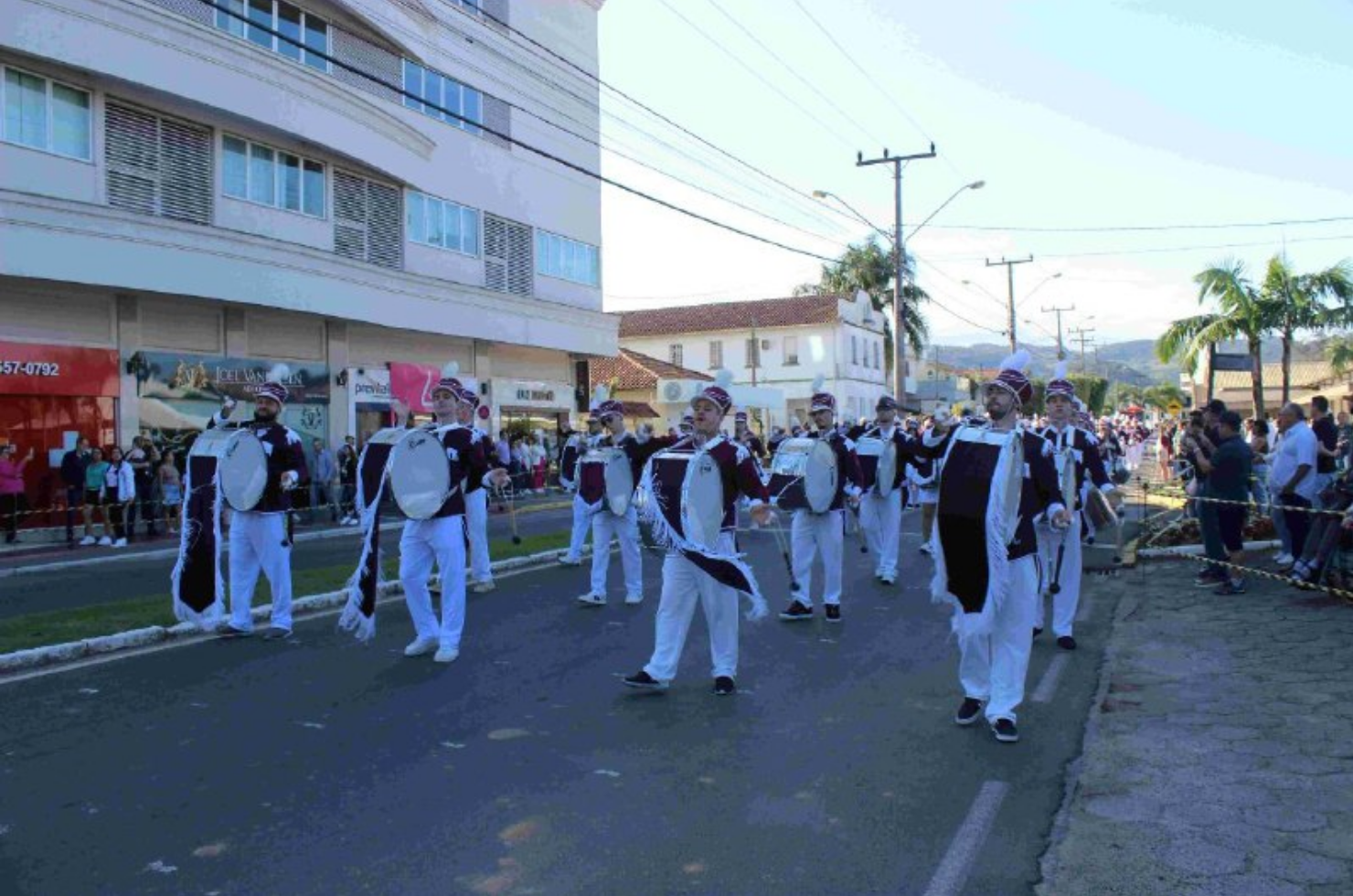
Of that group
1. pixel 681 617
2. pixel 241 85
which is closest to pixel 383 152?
pixel 241 85

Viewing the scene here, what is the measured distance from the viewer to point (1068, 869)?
14.9ft

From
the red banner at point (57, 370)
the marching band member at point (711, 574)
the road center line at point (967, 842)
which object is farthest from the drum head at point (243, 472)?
the red banner at point (57, 370)

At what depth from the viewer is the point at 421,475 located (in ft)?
28.7

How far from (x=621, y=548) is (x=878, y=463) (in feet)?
10.7

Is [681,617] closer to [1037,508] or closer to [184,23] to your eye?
[1037,508]

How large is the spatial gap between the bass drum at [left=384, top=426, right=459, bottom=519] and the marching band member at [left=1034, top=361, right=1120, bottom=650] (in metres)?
4.58

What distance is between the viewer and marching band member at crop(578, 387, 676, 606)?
1147 cm

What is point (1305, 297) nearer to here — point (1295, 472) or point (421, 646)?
point (1295, 472)

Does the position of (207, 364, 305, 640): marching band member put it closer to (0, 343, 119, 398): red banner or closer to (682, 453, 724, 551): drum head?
(682, 453, 724, 551): drum head

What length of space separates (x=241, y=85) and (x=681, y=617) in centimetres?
1984

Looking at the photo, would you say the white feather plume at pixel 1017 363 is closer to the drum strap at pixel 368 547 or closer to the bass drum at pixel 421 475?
the bass drum at pixel 421 475

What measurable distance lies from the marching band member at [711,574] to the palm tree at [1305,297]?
24309mm

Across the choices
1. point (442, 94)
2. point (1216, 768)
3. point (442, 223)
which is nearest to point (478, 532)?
point (1216, 768)

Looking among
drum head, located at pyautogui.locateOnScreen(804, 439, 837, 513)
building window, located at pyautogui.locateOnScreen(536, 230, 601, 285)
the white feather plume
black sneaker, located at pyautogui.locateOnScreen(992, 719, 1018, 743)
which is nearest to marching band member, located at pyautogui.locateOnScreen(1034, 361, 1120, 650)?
drum head, located at pyautogui.locateOnScreen(804, 439, 837, 513)
